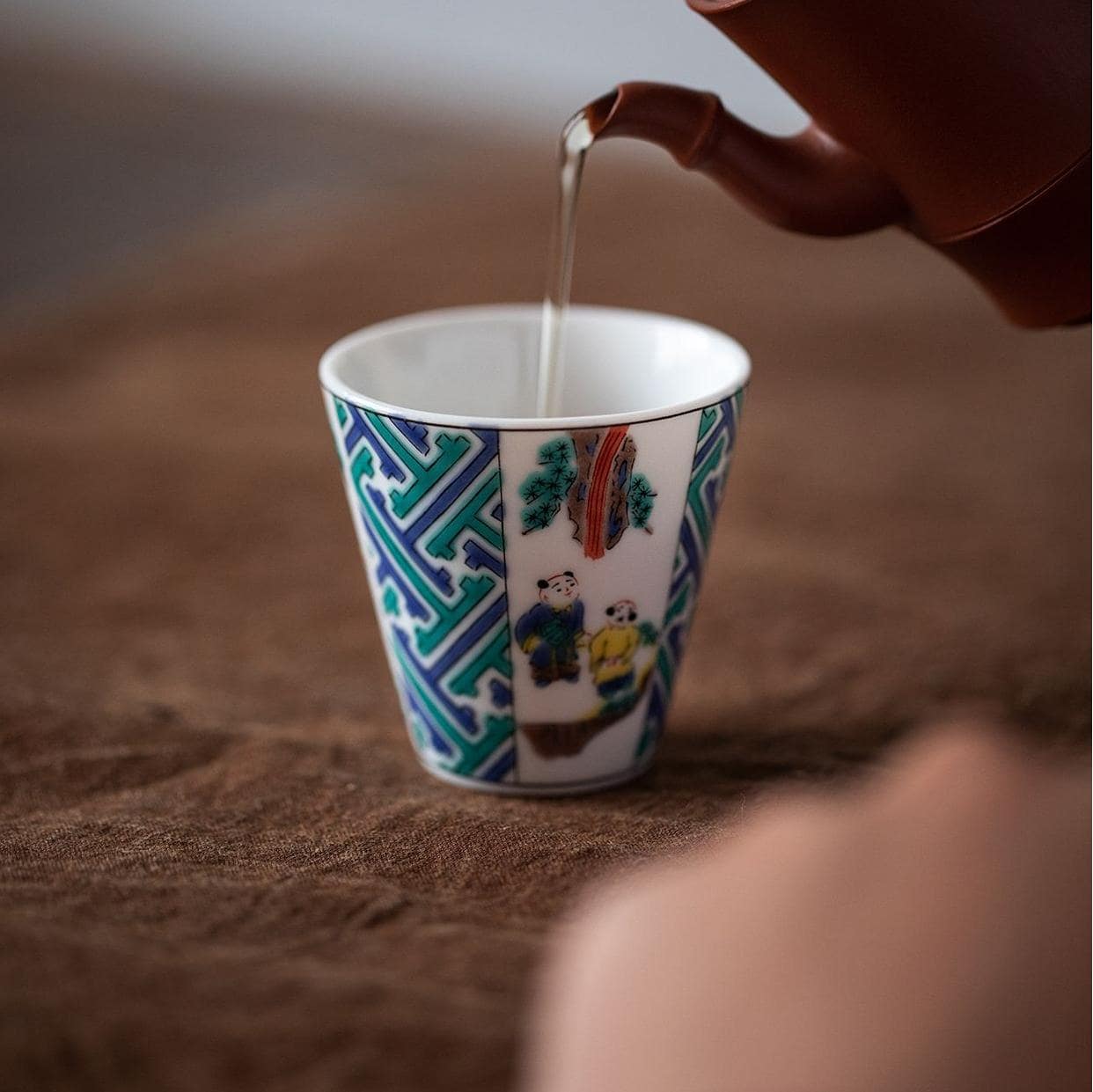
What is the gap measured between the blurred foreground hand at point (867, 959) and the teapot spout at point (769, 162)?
9.3 inches

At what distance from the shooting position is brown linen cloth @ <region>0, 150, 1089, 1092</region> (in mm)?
366

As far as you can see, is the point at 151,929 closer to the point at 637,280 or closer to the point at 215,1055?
the point at 215,1055

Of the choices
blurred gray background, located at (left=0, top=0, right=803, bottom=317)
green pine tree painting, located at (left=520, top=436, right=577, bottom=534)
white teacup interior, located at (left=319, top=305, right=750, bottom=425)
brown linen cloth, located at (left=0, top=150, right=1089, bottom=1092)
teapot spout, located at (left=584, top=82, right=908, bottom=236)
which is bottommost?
brown linen cloth, located at (left=0, top=150, right=1089, bottom=1092)

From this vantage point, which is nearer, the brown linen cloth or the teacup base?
the brown linen cloth

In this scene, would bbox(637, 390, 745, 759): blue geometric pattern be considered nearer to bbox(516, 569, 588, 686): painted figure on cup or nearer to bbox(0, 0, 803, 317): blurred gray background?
bbox(516, 569, 588, 686): painted figure on cup

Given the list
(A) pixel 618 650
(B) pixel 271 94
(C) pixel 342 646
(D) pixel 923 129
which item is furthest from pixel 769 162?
(B) pixel 271 94

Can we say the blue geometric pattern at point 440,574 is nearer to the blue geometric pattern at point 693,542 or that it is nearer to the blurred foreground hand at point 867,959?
the blue geometric pattern at point 693,542

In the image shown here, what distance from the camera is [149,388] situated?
0.94 meters

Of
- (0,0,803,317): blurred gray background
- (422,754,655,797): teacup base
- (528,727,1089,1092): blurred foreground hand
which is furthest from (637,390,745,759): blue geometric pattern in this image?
(0,0,803,317): blurred gray background

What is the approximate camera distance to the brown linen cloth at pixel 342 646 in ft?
1.20

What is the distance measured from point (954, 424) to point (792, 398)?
11 cm

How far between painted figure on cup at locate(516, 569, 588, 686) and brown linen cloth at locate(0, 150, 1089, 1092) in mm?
51

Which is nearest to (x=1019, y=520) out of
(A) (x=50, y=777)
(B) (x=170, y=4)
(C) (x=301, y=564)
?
(C) (x=301, y=564)

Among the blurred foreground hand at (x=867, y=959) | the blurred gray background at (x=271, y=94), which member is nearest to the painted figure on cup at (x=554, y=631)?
the blurred foreground hand at (x=867, y=959)
